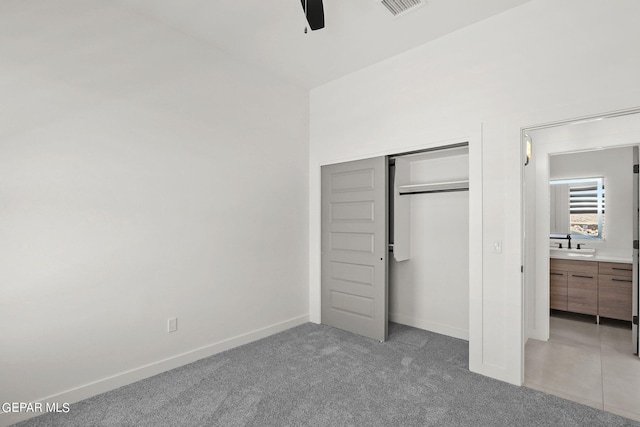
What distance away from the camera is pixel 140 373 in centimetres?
267

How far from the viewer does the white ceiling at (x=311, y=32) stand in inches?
103

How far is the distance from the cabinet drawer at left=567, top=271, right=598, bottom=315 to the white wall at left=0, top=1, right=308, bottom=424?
3.78 m

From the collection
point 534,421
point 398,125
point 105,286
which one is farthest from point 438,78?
point 105,286

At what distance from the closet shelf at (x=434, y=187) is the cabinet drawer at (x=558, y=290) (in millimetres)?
2021

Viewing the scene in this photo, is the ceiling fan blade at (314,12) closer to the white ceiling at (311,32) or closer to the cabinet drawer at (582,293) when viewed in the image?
the white ceiling at (311,32)

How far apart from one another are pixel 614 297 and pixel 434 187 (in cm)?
258

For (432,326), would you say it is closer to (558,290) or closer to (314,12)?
(558,290)

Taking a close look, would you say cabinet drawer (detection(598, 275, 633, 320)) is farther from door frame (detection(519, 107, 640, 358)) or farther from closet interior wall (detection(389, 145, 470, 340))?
closet interior wall (detection(389, 145, 470, 340))

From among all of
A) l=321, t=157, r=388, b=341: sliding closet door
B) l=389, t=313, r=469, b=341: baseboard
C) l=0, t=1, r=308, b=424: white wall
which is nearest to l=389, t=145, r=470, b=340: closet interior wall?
l=389, t=313, r=469, b=341: baseboard

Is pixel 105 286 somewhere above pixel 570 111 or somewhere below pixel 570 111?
below

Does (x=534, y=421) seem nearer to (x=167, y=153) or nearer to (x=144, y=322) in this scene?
(x=144, y=322)

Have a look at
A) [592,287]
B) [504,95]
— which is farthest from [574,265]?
[504,95]

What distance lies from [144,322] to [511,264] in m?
3.08

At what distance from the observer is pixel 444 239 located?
3.76m
